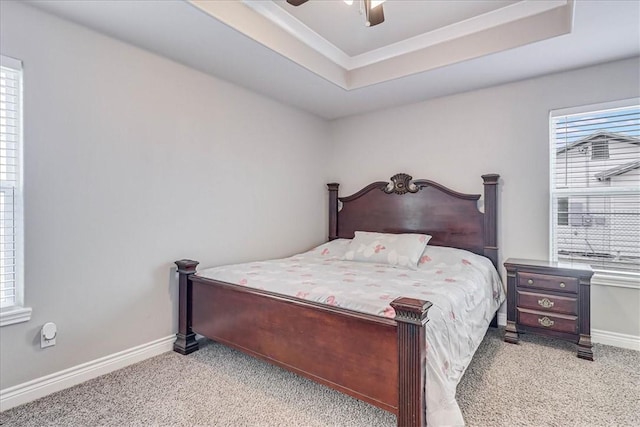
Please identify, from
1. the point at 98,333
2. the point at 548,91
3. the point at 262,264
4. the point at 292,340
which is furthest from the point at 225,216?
the point at 548,91

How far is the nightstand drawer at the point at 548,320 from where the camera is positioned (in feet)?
8.14

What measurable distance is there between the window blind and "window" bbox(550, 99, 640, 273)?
3.99m

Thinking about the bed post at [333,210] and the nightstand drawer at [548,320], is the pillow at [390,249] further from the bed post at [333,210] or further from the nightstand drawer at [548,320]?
the nightstand drawer at [548,320]

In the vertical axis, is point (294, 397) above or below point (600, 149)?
below

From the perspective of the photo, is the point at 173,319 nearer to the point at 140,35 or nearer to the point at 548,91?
the point at 140,35

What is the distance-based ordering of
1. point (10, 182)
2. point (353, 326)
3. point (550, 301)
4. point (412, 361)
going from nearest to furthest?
point (412, 361)
point (353, 326)
point (10, 182)
point (550, 301)

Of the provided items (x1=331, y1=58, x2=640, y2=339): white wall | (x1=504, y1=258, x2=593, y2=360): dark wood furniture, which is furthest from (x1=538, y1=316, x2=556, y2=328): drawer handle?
(x1=331, y1=58, x2=640, y2=339): white wall

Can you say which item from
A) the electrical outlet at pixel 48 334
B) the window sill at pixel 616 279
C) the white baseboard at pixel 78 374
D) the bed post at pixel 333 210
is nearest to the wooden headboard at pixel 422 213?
the bed post at pixel 333 210

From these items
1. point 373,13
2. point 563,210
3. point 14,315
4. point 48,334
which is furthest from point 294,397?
point 563,210

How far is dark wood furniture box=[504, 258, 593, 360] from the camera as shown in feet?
8.00

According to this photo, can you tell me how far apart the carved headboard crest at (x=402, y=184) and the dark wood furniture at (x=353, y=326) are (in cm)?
2

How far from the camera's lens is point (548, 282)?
101 inches

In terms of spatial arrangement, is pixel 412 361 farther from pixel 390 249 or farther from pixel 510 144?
pixel 510 144

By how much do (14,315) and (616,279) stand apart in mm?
4202
